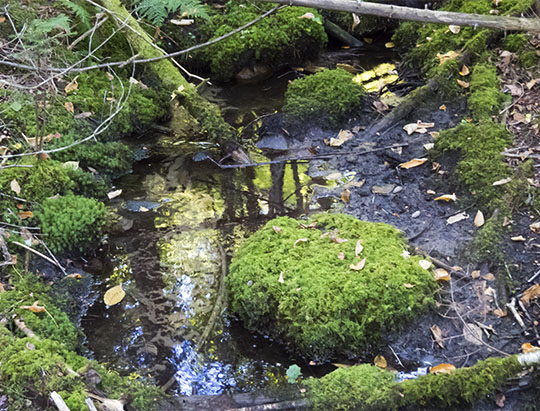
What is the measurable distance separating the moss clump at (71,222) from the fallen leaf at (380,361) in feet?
9.56

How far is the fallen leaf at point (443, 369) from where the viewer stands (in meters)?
3.85

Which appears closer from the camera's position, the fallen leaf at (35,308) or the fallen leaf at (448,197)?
the fallen leaf at (35,308)

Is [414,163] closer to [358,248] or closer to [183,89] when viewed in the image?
[358,248]

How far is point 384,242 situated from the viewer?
5.01 metres

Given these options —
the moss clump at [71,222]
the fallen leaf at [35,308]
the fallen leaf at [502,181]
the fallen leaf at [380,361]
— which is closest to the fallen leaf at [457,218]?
the fallen leaf at [502,181]

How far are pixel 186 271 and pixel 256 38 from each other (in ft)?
13.7

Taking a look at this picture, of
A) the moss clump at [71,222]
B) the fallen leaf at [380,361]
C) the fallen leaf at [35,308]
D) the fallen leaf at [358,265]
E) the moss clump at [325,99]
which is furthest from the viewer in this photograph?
the moss clump at [325,99]

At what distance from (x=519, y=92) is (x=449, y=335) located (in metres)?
3.28

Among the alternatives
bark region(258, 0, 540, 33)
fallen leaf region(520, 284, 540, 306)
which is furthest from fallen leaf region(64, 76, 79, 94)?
fallen leaf region(520, 284, 540, 306)

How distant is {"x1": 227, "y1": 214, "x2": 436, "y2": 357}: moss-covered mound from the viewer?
14.3 ft

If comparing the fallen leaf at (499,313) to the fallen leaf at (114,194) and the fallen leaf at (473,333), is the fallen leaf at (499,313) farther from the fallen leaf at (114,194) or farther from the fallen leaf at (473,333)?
the fallen leaf at (114,194)

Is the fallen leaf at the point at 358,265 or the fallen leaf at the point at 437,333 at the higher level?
the fallen leaf at the point at 358,265

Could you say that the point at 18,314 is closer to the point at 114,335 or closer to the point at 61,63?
the point at 114,335

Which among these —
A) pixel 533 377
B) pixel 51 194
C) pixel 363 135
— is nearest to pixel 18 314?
pixel 51 194
